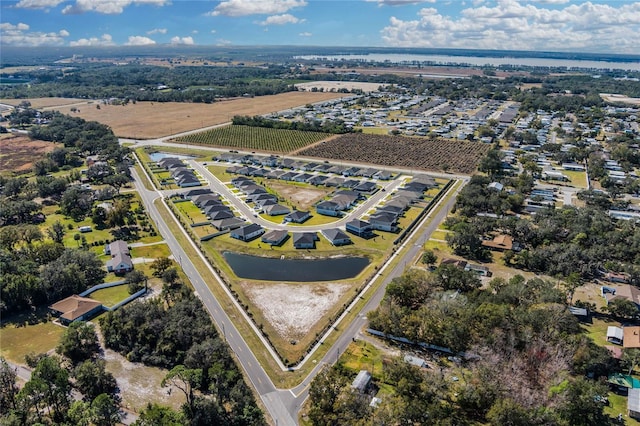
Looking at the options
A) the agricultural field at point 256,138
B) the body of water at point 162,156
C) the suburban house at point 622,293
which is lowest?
the suburban house at point 622,293

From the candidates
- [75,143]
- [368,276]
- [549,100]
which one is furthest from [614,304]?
[549,100]

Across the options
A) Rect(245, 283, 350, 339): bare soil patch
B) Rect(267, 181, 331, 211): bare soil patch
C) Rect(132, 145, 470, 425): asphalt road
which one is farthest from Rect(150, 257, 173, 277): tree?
Rect(267, 181, 331, 211): bare soil patch

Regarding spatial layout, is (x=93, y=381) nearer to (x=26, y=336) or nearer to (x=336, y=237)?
(x=26, y=336)

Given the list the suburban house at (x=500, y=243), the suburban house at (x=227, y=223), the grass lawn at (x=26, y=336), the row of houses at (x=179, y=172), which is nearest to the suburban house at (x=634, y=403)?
the suburban house at (x=500, y=243)

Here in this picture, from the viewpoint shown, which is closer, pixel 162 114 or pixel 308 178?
pixel 308 178

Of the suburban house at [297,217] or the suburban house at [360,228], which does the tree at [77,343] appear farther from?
the suburban house at [360,228]

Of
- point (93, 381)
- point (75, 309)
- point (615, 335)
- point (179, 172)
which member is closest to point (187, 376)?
point (93, 381)
